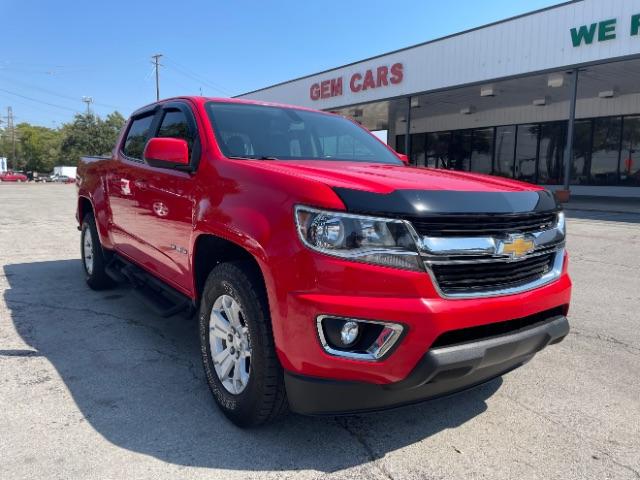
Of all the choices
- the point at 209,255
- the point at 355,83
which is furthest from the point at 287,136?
the point at 355,83

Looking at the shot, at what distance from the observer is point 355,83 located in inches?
814

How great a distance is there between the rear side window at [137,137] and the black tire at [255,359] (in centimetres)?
219

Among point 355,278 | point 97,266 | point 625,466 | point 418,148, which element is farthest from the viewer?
point 418,148

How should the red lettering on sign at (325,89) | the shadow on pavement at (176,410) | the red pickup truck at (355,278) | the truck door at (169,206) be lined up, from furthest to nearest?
the red lettering on sign at (325,89) → the truck door at (169,206) → the shadow on pavement at (176,410) → the red pickup truck at (355,278)

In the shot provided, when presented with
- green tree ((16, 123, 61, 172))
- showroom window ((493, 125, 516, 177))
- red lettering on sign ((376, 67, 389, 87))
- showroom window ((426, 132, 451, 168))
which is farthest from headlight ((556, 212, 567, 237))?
green tree ((16, 123, 61, 172))

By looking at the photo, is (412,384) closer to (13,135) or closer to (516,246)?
(516,246)

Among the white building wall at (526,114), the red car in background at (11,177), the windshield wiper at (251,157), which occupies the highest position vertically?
the white building wall at (526,114)

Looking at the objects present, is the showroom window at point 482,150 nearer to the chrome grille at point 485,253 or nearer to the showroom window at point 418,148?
the showroom window at point 418,148

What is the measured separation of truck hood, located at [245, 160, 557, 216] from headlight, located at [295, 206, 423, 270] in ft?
0.18

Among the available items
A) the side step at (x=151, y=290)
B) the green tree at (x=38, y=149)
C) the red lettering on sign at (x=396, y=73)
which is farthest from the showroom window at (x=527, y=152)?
the green tree at (x=38, y=149)

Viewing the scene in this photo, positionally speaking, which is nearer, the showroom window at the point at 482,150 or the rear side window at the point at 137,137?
the rear side window at the point at 137,137

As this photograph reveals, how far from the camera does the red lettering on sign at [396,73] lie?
61.5 feet

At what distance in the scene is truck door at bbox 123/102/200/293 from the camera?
10.3ft

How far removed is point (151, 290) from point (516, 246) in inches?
115
